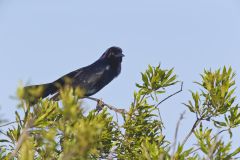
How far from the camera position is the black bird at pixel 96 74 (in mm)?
9578

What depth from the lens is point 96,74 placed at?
33.0 feet

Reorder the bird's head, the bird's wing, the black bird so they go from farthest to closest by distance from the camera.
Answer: the bird's head → the bird's wing → the black bird

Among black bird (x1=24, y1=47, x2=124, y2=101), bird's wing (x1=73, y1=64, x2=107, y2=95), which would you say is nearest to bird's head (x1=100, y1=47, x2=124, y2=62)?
black bird (x1=24, y1=47, x2=124, y2=101)

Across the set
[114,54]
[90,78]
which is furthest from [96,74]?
[114,54]

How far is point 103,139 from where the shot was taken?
19.5 ft

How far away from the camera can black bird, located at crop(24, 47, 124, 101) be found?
958 centimetres

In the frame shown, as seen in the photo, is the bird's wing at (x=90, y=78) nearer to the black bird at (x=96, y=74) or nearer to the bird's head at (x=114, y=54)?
the black bird at (x=96, y=74)

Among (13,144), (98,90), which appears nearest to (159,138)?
(13,144)

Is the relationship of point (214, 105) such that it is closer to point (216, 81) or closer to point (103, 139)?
point (216, 81)

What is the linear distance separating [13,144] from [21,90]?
9.98 ft

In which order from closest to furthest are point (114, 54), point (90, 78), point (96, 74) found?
1. point (90, 78)
2. point (96, 74)
3. point (114, 54)

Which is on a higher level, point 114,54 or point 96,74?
point 114,54

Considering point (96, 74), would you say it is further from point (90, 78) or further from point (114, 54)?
point (114, 54)

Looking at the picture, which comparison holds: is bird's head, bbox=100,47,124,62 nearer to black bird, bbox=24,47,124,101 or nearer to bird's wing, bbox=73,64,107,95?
black bird, bbox=24,47,124,101
